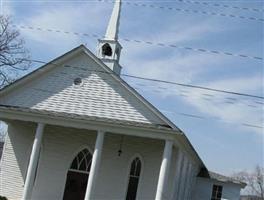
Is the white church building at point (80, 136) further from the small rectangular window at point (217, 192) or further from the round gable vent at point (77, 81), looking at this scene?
the small rectangular window at point (217, 192)

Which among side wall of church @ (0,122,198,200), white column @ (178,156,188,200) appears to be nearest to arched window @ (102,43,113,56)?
side wall of church @ (0,122,198,200)

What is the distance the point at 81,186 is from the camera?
24953 millimetres

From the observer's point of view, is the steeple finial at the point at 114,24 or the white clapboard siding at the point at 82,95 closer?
the white clapboard siding at the point at 82,95

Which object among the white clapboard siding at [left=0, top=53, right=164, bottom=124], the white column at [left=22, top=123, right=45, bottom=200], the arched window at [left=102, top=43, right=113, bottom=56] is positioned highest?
the arched window at [left=102, top=43, right=113, bottom=56]

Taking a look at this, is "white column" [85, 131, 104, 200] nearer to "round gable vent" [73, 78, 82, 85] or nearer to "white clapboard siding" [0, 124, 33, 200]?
"round gable vent" [73, 78, 82, 85]

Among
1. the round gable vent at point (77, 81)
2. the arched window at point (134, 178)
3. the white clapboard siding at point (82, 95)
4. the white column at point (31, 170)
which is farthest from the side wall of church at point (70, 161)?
the white column at point (31, 170)

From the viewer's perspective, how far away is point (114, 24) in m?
30.6

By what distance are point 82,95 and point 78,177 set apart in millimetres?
4228

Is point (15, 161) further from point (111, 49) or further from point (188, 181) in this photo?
point (188, 181)

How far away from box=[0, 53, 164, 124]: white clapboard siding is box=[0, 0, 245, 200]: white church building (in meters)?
0.04

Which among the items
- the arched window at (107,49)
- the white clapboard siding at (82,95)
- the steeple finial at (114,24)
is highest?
the steeple finial at (114,24)

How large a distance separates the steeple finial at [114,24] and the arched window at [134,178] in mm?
8109

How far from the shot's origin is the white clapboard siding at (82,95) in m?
23.0

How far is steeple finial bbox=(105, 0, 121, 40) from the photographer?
29.5m
